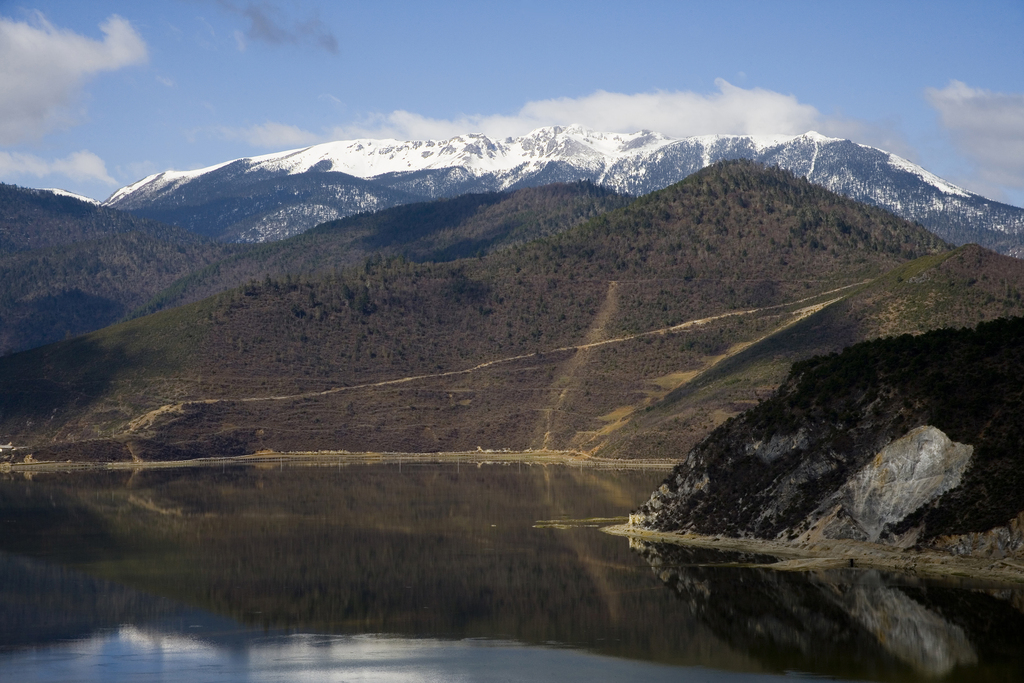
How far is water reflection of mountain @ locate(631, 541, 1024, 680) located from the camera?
4566 centimetres

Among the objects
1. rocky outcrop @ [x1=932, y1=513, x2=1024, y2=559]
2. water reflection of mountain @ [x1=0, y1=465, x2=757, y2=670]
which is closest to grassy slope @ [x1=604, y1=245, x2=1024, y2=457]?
water reflection of mountain @ [x1=0, y1=465, x2=757, y2=670]

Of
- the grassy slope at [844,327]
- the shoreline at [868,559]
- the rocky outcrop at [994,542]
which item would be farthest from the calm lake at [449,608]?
the grassy slope at [844,327]

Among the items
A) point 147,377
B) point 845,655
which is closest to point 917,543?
point 845,655

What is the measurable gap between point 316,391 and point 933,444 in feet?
396

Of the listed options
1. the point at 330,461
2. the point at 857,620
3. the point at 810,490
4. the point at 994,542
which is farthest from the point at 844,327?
the point at 857,620

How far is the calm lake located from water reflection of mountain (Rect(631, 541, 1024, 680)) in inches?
5.1

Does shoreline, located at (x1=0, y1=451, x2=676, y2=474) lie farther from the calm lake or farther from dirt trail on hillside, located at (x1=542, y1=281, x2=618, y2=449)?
the calm lake

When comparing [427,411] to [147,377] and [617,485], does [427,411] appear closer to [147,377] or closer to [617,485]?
[147,377]

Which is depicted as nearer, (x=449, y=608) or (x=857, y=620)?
(x=857, y=620)

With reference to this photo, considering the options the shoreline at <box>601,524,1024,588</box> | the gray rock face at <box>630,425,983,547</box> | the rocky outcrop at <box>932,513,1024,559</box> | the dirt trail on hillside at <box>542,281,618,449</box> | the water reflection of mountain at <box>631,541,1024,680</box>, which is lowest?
the water reflection of mountain at <box>631,541,1024,680</box>

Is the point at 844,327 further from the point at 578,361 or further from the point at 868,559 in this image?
the point at 868,559

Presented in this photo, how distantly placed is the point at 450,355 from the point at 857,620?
13729 cm

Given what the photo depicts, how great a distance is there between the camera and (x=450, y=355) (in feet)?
613

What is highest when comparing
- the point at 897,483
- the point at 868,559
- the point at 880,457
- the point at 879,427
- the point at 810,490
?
the point at 879,427
